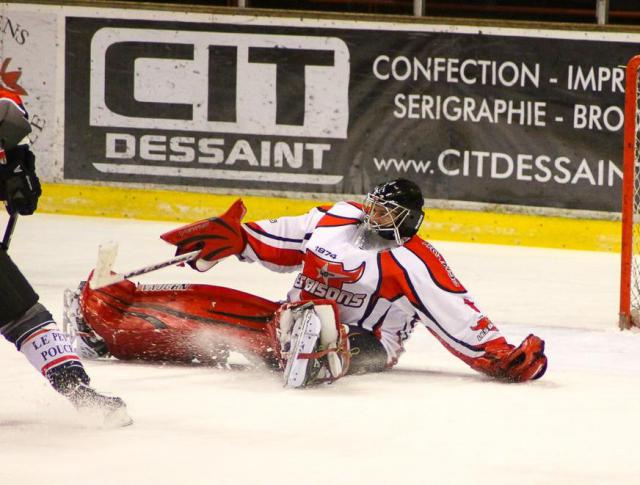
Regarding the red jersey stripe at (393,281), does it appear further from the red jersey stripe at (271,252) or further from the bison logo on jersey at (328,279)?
the red jersey stripe at (271,252)

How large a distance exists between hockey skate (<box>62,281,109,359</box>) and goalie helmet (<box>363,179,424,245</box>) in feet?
3.30

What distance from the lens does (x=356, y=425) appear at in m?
4.18

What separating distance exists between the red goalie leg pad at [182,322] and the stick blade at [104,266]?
0.13 m

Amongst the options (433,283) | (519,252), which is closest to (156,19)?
(519,252)

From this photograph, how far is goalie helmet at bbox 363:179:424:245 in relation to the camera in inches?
187

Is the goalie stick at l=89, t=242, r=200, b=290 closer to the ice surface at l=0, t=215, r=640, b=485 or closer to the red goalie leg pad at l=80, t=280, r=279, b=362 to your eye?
the red goalie leg pad at l=80, t=280, r=279, b=362

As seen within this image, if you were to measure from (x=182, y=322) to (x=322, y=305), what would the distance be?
1.99 ft

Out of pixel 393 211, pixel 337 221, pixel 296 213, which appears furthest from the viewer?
pixel 296 213

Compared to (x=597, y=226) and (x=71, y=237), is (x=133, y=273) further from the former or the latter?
(x=597, y=226)

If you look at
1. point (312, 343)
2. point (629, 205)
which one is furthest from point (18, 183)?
point (629, 205)

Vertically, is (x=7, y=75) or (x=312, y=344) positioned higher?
(x=7, y=75)

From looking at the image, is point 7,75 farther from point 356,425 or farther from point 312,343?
point 356,425

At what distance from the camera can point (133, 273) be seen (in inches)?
194

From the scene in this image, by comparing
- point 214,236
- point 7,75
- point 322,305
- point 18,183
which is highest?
point 7,75
